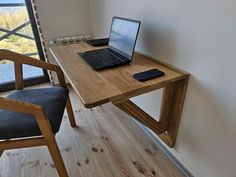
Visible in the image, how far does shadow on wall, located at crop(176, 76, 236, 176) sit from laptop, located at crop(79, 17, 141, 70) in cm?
43

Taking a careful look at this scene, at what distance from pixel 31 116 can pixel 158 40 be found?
913 millimetres

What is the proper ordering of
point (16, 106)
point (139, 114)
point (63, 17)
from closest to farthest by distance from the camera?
point (16, 106) → point (139, 114) → point (63, 17)

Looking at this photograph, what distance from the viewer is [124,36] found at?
1.25 meters

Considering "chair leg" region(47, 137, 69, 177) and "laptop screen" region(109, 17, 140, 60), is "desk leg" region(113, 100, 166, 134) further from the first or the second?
"chair leg" region(47, 137, 69, 177)

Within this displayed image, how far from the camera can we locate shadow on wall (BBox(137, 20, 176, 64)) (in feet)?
3.57

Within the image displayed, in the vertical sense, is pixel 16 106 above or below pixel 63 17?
below

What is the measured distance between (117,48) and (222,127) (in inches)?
32.6

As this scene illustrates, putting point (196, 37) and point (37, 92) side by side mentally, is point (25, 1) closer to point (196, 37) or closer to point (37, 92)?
point (37, 92)

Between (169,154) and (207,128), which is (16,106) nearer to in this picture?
(207,128)

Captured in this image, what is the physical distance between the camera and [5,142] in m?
1.01

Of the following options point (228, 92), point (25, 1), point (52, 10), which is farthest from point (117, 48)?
point (25, 1)

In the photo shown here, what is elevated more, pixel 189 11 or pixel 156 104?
pixel 189 11

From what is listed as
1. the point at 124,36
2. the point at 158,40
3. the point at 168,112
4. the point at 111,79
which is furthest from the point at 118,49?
the point at 168,112

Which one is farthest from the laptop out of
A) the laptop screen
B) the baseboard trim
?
the baseboard trim
